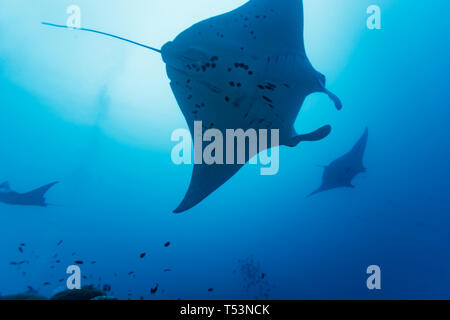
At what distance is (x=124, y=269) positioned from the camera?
93.8 ft

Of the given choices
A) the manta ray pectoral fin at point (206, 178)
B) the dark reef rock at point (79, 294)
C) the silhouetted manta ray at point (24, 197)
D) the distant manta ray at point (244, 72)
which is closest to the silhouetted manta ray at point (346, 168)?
the distant manta ray at point (244, 72)

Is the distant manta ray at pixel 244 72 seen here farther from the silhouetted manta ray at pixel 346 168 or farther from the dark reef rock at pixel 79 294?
the silhouetted manta ray at pixel 346 168

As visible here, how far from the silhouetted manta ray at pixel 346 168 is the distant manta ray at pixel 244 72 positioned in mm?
4686

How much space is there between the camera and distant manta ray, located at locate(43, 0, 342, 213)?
107 inches

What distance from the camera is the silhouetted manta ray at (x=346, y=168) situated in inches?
281

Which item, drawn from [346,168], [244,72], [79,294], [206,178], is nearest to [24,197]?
[79,294]

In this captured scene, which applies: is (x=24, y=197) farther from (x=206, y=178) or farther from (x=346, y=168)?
(x=346, y=168)

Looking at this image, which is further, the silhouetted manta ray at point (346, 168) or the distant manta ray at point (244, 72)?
the silhouetted manta ray at point (346, 168)

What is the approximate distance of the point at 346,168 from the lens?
795cm

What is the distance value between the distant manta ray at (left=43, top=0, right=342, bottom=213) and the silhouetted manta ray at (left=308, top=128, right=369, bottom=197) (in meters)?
4.69

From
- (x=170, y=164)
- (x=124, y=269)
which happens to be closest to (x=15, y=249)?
(x=124, y=269)

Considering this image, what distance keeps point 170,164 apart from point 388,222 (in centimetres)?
1620

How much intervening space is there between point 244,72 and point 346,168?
6.11m

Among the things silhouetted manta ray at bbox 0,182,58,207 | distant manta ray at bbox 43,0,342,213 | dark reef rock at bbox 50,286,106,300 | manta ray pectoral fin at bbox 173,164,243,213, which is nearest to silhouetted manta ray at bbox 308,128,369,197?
distant manta ray at bbox 43,0,342,213
